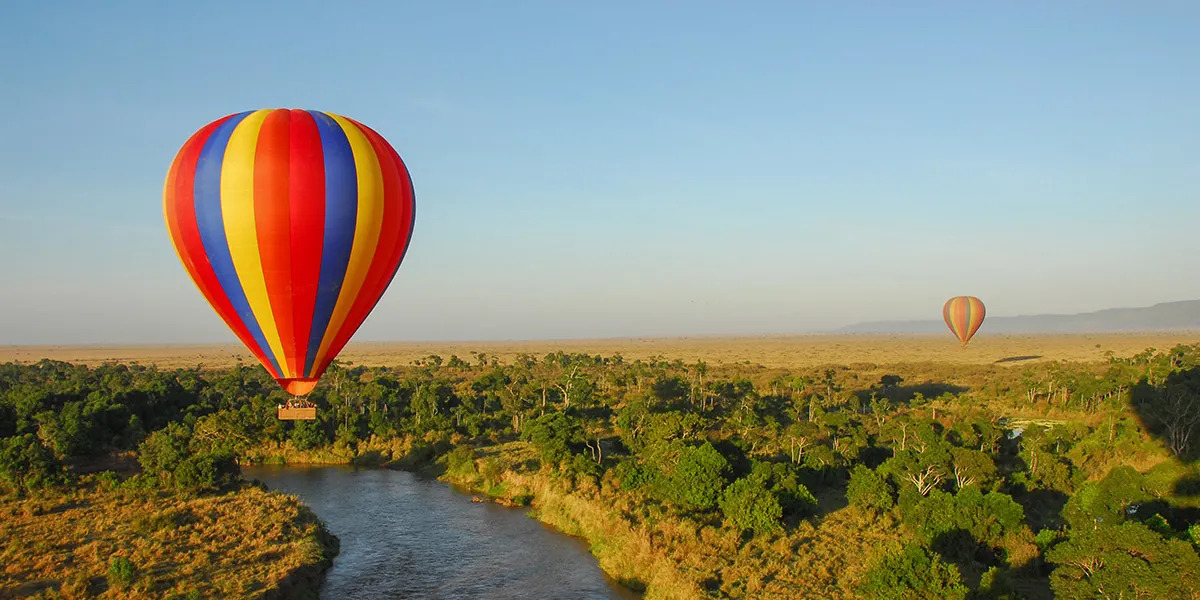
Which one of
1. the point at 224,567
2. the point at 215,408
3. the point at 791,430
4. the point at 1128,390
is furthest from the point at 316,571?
the point at 1128,390

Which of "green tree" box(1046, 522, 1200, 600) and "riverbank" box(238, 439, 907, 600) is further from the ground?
"green tree" box(1046, 522, 1200, 600)

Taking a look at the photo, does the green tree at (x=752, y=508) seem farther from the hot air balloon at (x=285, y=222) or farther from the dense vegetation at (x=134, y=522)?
the hot air balloon at (x=285, y=222)

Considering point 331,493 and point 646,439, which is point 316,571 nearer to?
point 331,493

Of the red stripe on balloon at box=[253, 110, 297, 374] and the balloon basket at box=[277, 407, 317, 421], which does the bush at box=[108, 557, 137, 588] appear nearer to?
the balloon basket at box=[277, 407, 317, 421]

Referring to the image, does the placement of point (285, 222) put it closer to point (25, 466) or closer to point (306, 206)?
point (306, 206)

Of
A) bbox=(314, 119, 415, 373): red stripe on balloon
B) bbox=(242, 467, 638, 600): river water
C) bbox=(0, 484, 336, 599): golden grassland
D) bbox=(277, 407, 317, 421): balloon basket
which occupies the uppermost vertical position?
bbox=(314, 119, 415, 373): red stripe on balloon

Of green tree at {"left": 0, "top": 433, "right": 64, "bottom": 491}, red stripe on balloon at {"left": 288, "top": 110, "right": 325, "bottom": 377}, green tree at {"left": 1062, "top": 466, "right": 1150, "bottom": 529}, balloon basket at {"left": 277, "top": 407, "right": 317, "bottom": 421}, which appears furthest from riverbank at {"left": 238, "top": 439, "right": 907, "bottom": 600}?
green tree at {"left": 0, "top": 433, "right": 64, "bottom": 491}

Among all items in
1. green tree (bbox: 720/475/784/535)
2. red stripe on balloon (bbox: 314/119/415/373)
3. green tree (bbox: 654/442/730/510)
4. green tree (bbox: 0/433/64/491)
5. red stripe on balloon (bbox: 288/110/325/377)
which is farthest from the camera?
green tree (bbox: 0/433/64/491)
